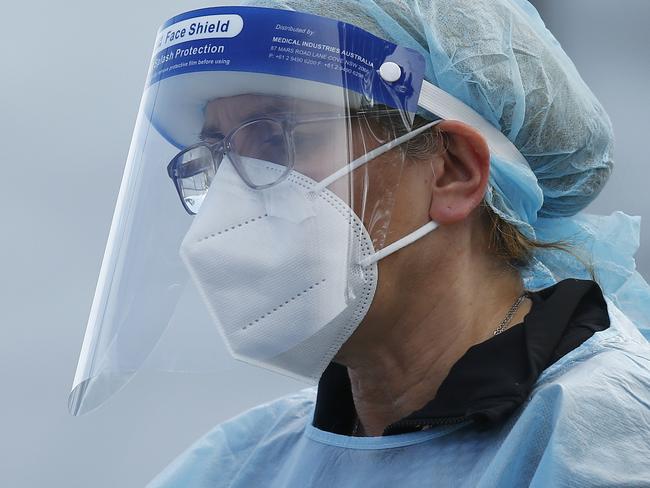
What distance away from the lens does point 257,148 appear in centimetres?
133

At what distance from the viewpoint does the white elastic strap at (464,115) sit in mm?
1372

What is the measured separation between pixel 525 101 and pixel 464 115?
0.34 feet

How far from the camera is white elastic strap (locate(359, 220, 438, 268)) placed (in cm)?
132

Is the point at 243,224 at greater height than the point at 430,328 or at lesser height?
greater

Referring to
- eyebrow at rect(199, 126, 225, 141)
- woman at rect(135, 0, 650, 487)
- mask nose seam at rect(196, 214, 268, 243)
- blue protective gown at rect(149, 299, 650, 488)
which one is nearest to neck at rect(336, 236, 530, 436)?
woman at rect(135, 0, 650, 487)

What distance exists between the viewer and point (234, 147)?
1.35m

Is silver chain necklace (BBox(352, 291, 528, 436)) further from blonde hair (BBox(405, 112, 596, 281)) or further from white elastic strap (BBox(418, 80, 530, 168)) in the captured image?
white elastic strap (BBox(418, 80, 530, 168))

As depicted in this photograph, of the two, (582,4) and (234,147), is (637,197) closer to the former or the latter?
(582,4)

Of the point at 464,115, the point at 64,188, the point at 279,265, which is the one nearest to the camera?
the point at 279,265

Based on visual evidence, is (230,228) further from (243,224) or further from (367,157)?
(367,157)

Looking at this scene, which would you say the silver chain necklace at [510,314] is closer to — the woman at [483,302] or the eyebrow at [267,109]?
the woman at [483,302]

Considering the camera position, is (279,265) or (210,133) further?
(210,133)

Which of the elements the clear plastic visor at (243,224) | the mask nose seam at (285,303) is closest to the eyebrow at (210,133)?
the clear plastic visor at (243,224)

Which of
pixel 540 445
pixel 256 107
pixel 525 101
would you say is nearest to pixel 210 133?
pixel 256 107
